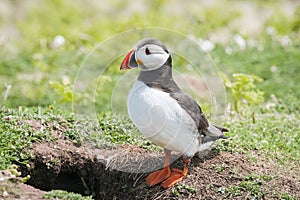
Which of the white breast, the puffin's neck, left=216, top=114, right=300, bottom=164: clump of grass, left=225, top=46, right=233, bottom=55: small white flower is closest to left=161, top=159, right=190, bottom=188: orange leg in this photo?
the white breast

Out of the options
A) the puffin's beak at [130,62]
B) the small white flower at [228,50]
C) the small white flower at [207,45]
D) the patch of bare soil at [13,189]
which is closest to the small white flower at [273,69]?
the small white flower at [228,50]

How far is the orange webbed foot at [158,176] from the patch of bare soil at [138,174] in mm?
42

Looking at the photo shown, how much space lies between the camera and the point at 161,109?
3.52 meters

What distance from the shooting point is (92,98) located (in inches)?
227

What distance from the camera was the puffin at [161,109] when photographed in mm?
3533

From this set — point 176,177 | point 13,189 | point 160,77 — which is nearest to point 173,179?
point 176,177

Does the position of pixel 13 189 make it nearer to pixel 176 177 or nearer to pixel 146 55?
pixel 176 177

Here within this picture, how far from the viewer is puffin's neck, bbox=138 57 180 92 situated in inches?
144

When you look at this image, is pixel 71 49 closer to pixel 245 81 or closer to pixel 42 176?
pixel 245 81

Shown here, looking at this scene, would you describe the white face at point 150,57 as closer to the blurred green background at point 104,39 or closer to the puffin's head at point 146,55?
the puffin's head at point 146,55

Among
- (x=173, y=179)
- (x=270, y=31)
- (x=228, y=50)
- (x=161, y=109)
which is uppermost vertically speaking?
(x=270, y=31)

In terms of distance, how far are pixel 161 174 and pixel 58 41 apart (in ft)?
12.3

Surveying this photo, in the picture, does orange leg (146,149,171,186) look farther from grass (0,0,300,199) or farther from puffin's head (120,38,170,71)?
puffin's head (120,38,170,71)

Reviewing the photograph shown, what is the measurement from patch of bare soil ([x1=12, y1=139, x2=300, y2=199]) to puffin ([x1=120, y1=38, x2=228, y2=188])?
13cm
